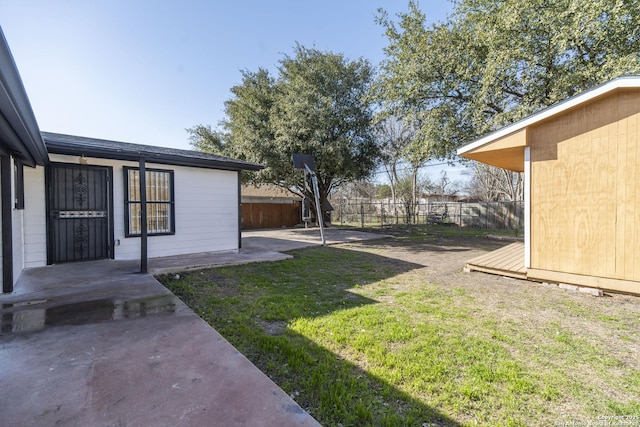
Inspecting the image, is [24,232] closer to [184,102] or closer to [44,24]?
[44,24]

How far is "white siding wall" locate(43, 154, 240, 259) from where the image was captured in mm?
5832

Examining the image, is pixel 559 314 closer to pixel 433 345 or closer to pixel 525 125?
pixel 433 345

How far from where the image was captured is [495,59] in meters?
8.89

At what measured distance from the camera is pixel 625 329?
3105 millimetres

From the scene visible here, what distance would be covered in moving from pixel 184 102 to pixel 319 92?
18.7ft

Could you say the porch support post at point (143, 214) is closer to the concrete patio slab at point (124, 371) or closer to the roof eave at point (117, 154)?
the roof eave at point (117, 154)

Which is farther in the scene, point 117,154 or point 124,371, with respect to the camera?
point 117,154

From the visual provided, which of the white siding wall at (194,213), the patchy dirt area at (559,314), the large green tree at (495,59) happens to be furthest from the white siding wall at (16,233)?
the large green tree at (495,59)

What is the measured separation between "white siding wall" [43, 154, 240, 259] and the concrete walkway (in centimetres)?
246

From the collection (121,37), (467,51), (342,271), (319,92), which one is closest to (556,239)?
(342,271)

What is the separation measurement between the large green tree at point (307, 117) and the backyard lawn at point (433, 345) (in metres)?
8.65

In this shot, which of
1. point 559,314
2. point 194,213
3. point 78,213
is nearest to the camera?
point 559,314

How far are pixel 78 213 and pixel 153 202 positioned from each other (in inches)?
49.6

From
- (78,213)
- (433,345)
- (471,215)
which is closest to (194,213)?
(78,213)
